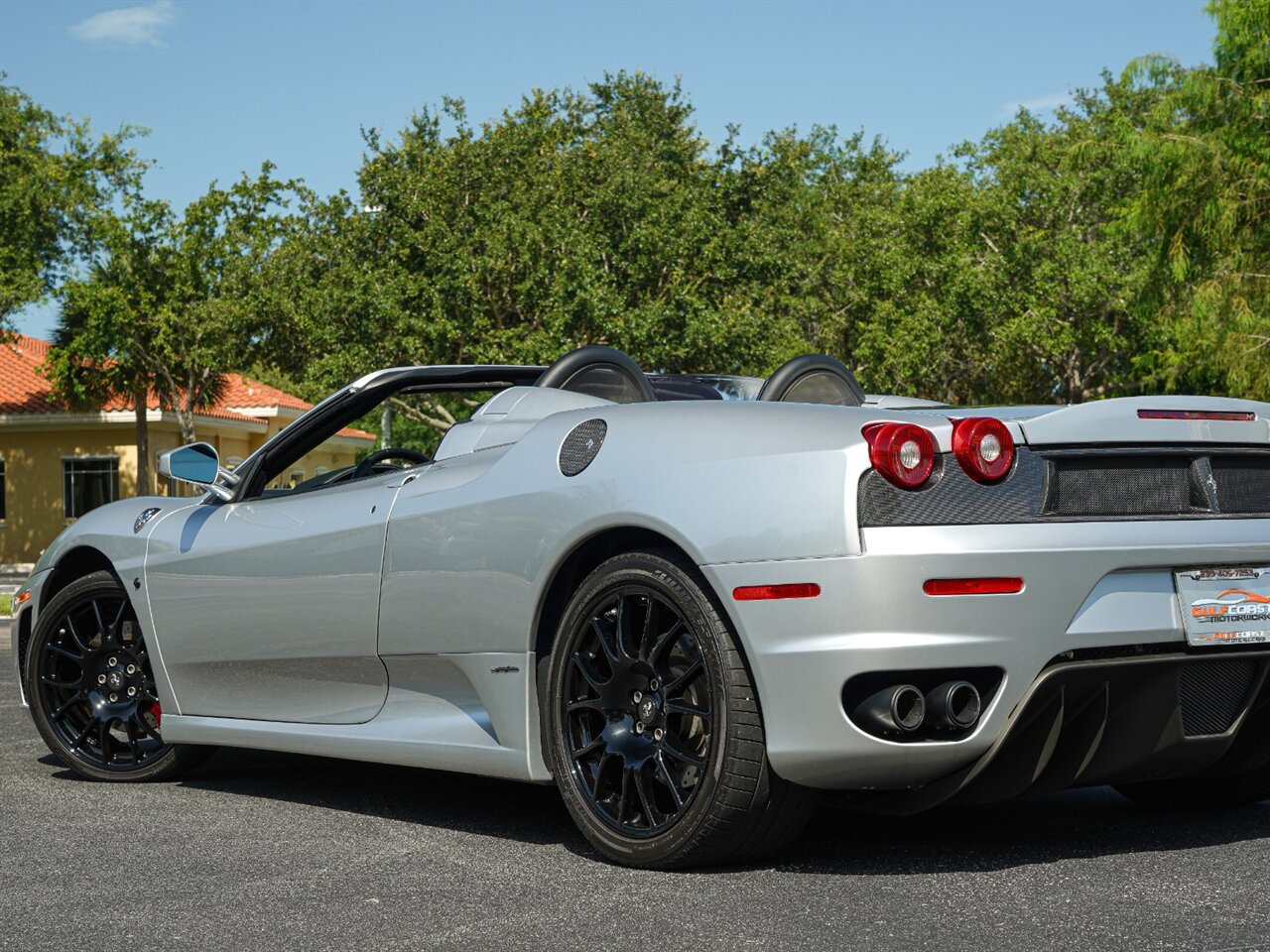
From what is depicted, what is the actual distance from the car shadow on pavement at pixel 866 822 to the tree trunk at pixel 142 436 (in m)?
35.3

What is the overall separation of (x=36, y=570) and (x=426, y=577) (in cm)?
230

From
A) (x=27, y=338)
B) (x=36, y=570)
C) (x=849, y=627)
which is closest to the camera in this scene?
(x=849, y=627)

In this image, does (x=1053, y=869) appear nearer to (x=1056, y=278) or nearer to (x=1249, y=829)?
(x=1249, y=829)

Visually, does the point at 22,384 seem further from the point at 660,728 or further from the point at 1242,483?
the point at 1242,483

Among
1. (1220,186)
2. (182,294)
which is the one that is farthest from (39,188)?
(1220,186)

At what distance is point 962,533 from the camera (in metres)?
3.79

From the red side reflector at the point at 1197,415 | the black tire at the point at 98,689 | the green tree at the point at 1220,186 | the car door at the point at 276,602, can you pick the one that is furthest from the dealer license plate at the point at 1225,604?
the green tree at the point at 1220,186

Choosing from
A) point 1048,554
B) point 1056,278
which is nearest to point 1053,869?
point 1048,554

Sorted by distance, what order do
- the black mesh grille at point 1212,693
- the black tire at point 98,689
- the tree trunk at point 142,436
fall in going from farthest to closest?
the tree trunk at point 142,436 → the black tire at point 98,689 → the black mesh grille at point 1212,693

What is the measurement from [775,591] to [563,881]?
3.00 feet

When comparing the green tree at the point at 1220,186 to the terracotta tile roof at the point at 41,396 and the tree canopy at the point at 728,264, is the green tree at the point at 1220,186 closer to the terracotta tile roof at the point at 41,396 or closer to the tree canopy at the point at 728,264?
the tree canopy at the point at 728,264

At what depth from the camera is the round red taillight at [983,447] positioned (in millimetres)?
3848

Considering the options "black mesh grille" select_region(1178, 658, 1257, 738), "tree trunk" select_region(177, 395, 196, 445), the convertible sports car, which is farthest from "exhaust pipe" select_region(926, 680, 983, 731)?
"tree trunk" select_region(177, 395, 196, 445)

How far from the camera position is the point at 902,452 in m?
3.83
